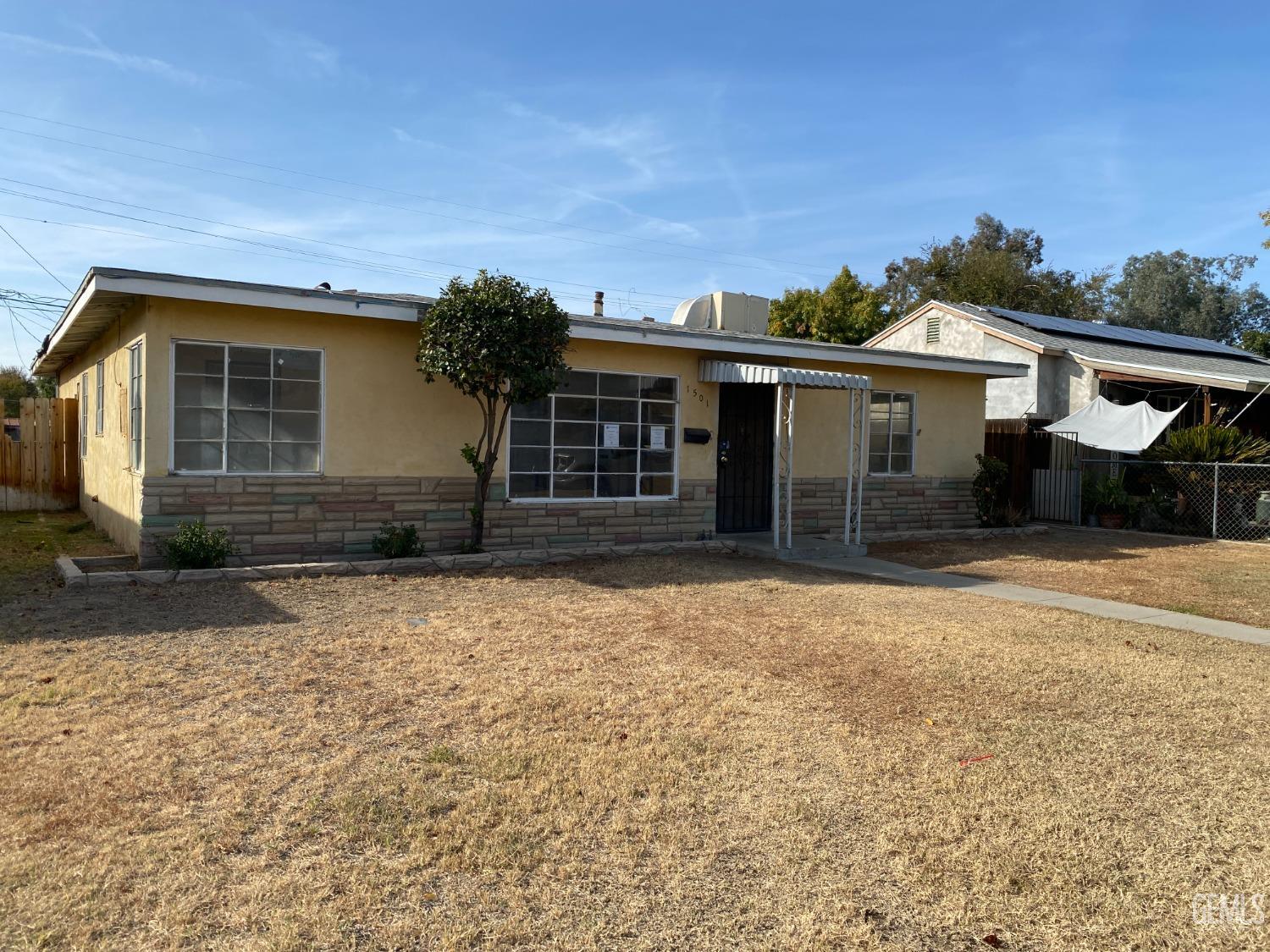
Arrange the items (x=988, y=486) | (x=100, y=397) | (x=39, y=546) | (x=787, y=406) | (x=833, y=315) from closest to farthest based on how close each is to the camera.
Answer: (x=39, y=546) → (x=100, y=397) → (x=787, y=406) → (x=988, y=486) → (x=833, y=315)

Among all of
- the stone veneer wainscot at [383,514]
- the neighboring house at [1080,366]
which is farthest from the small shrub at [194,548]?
the neighboring house at [1080,366]

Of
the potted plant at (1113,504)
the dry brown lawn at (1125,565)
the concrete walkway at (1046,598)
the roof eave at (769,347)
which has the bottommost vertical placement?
the concrete walkway at (1046,598)

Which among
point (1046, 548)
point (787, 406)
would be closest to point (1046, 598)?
point (1046, 548)

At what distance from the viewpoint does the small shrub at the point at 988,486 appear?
1513cm

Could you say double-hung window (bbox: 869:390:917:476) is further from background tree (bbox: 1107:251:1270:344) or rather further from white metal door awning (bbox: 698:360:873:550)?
background tree (bbox: 1107:251:1270:344)

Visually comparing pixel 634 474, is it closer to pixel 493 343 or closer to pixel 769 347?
pixel 769 347

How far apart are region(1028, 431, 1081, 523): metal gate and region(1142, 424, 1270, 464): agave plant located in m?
1.62

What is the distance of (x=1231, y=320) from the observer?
4922 cm

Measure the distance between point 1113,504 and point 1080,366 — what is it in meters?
4.34

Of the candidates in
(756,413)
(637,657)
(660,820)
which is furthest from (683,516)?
(660,820)

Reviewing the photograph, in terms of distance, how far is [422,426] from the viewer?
1054cm

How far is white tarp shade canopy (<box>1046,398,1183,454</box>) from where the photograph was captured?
15.9 m

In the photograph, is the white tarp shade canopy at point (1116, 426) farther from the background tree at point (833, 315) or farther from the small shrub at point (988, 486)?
the background tree at point (833, 315)

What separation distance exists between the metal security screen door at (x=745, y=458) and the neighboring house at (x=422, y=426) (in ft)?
0.11
